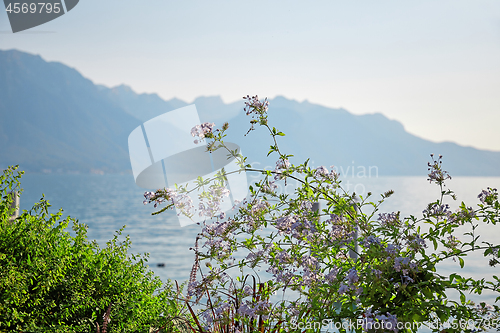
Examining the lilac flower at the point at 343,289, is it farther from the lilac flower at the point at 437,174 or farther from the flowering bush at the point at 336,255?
the lilac flower at the point at 437,174

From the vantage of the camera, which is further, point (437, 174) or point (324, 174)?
point (324, 174)

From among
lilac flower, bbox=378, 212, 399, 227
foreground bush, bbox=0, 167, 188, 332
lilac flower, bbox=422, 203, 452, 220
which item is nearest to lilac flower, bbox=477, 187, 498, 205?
lilac flower, bbox=422, 203, 452, 220

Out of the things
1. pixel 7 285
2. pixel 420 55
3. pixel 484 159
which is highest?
pixel 484 159

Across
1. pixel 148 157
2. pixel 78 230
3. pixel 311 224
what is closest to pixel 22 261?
pixel 78 230

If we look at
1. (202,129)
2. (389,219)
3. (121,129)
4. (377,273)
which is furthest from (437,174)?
(121,129)

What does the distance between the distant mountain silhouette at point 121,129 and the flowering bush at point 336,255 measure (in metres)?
63.9

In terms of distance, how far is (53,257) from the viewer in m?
1.85

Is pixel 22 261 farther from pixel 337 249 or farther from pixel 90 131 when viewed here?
pixel 90 131

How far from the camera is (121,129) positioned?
3583 inches

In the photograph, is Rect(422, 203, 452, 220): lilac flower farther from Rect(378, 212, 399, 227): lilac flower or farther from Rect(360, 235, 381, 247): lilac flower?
Rect(360, 235, 381, 247): lilac flower

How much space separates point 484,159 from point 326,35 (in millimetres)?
87802

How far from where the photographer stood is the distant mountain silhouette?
256 feet

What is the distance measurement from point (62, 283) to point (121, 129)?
94.4 meters

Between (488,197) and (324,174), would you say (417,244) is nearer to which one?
(488,197)
